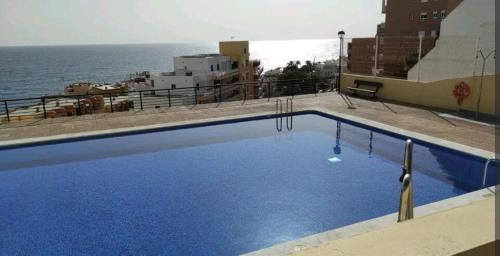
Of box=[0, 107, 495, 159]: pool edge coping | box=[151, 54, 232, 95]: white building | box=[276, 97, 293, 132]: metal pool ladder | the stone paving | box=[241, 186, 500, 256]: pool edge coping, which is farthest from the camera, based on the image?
box=[151, 54, 232, 95]: white building

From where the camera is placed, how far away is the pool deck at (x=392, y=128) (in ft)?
4.87

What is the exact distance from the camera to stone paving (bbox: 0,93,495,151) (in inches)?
382

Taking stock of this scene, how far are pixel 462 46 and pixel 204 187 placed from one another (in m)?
13.0

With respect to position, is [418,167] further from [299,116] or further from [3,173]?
[3,173]

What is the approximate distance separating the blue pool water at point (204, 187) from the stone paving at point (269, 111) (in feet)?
2.86

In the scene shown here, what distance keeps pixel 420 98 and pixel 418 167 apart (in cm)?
585

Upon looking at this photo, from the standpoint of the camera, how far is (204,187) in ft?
24.2

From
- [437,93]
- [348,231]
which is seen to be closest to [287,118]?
[437,93]

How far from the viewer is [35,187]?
761cm

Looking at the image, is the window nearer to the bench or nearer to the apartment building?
the apartment building

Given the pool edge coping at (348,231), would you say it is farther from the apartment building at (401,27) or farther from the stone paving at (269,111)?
the apartment building at (401,27)

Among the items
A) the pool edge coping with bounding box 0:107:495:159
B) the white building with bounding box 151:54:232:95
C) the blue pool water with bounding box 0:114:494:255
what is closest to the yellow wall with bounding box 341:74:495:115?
the pool edge coping with bounding box 0:107:495:159

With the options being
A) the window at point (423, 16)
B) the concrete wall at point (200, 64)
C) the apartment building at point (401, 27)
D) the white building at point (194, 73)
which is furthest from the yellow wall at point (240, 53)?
the window at point (423, 16)

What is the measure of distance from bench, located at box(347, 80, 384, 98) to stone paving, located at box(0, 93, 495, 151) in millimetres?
630
